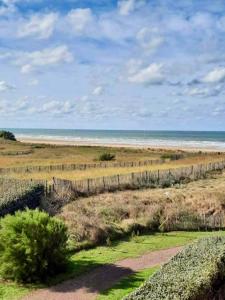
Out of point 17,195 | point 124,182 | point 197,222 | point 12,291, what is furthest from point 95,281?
point 124,182

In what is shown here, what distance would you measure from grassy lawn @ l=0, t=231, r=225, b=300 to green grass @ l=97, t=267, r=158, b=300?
7.11 ft

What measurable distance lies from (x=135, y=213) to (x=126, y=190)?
10.1 m

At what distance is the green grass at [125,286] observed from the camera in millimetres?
18125

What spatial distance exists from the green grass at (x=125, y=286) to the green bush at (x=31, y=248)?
121 inches

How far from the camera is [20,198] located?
1173 inches

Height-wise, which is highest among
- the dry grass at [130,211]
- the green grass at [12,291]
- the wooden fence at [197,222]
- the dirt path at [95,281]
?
the dry grass at [130,211]

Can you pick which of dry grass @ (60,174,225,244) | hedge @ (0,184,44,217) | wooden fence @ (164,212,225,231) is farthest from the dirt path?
hedge @ (0,184,44,217)

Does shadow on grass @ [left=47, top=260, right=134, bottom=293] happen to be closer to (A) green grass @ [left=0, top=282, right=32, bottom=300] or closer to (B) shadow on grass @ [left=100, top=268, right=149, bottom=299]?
(B) shadow on grass @ [left=100, top=268, right=149, bottom=299]

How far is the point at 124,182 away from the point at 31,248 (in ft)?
72.0

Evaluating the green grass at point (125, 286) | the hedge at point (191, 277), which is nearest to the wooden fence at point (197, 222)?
the green grass at point (125, 286)

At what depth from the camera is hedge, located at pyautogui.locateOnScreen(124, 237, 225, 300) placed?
13.1m

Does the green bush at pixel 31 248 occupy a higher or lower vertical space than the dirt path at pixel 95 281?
higher

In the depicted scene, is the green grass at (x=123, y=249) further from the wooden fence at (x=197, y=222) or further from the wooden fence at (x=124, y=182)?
the wooden fence at (x=124, y=182)

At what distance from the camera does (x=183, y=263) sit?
52.6 ft
